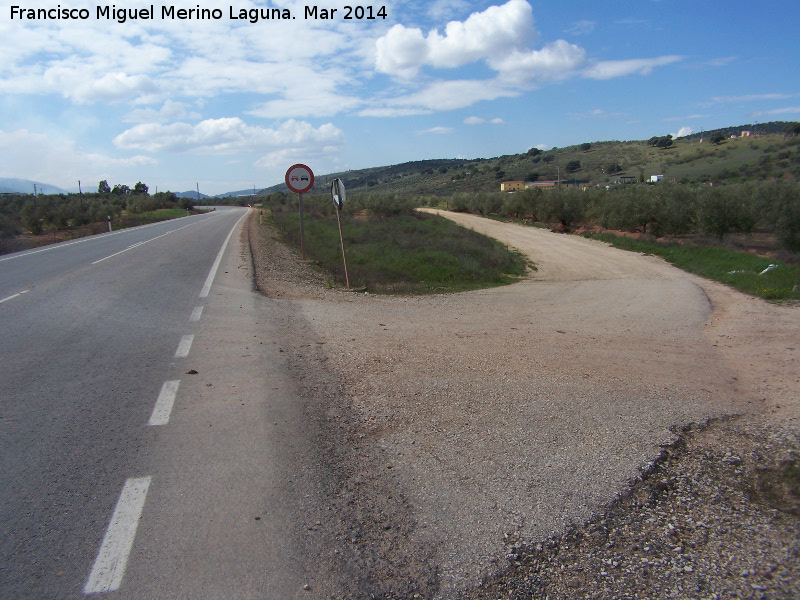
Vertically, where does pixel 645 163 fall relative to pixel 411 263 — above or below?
above

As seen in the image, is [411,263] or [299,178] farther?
[411,263]

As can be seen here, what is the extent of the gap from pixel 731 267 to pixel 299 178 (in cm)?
1362

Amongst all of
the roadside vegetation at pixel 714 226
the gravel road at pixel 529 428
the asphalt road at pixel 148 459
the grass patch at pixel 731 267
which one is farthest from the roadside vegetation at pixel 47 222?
the roadside vegetation at pixel 714 226

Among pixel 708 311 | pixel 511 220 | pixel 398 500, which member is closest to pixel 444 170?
pixel 511 220

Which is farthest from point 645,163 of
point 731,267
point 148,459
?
point 148,459

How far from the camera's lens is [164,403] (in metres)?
5.10

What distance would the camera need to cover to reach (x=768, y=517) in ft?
11.0

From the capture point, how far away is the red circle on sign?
1395 centimetres

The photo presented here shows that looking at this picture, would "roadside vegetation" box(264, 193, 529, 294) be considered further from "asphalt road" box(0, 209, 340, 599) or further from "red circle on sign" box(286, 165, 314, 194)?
"asphalt road" box(0, 209, 340, 599)

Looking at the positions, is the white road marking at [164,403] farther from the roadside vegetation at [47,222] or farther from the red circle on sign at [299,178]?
the roadside vegetation at [47,222]

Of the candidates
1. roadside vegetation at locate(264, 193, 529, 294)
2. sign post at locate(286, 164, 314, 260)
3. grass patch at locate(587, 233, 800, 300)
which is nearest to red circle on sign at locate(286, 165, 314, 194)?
sign post at locate(286, 164, 314, 260)

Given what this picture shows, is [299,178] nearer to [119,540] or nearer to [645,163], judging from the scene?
[119,540]

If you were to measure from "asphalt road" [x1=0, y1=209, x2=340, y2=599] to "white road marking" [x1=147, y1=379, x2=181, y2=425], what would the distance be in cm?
2

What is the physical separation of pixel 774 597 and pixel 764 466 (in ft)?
5.44
